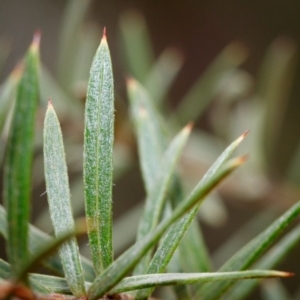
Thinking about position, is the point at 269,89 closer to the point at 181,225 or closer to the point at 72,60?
the point at 72,60

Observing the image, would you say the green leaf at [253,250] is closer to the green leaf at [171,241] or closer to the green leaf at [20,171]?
the green leaf at [171,241]

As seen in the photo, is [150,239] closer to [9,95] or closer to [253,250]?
[253,250]

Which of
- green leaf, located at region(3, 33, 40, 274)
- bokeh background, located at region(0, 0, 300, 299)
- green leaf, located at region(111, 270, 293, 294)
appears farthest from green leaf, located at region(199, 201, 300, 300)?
bokeh background, located at region(0, 0, 300, 299)

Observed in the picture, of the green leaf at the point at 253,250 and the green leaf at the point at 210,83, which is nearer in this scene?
the green leaf at the point at 253,250

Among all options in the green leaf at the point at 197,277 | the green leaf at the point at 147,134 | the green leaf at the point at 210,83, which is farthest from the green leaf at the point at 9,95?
the green leaf at the point at 210,83

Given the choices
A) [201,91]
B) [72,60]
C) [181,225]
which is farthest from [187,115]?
[181,225]

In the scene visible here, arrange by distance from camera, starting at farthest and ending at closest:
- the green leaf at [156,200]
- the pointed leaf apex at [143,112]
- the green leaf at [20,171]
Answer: the pointed leaf apex at [143,112], the green leaf at [156,200], the green leaf at [20,171]
